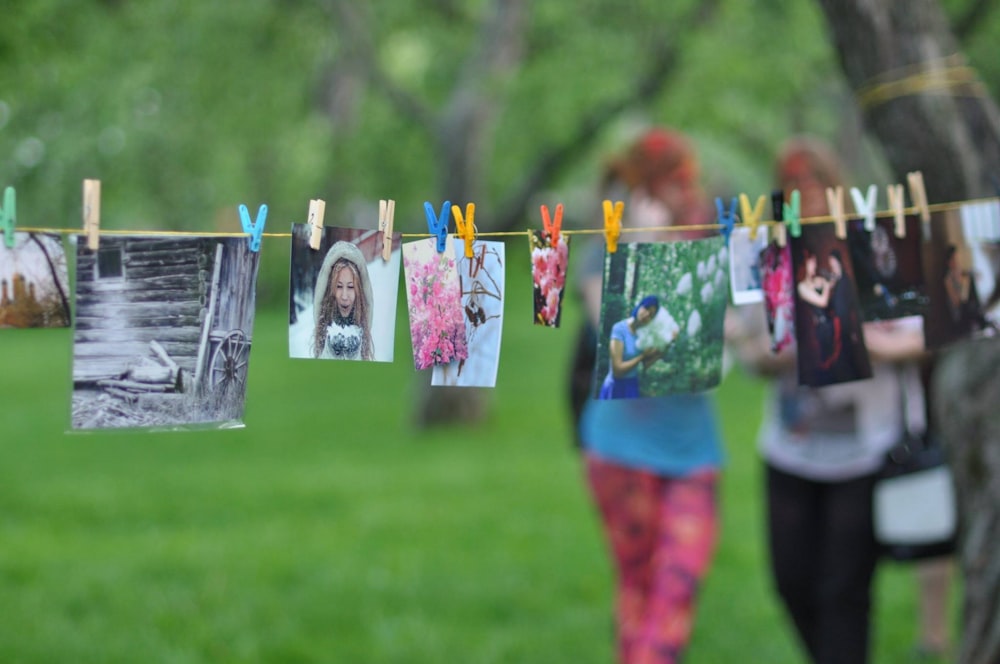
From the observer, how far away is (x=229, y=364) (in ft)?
7.40

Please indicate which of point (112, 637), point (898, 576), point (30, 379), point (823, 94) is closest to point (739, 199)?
point (112, 637)

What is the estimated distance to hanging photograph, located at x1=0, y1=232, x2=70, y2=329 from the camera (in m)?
2.15

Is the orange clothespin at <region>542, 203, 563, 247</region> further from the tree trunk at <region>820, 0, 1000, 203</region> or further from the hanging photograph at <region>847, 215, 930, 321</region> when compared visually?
the tree trunk at <region>820, 0, 1000, 203</region>

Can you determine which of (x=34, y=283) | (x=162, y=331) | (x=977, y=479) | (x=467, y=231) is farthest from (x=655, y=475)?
(x=34, y=283)

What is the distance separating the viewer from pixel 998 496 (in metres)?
2.95

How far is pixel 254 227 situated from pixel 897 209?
135cm

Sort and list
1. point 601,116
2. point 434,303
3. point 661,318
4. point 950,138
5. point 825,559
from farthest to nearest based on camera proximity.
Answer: point 601,116 → point 825,559 → point 950,138 → point 661,318 → point 434,303

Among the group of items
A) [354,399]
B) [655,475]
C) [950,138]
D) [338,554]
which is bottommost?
[338,554]

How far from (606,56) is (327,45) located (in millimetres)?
3530

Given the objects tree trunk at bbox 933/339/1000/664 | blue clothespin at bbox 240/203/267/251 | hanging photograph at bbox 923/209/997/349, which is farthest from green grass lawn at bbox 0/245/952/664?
blue clothespin at bbox 240/203/267/251

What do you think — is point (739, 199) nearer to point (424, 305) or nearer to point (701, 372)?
point (701, 372)

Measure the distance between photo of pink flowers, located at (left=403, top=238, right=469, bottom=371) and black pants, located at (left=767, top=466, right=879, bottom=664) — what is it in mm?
1817

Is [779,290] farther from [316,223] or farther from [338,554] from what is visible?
[338,554]

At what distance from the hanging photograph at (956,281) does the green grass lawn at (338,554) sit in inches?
101
